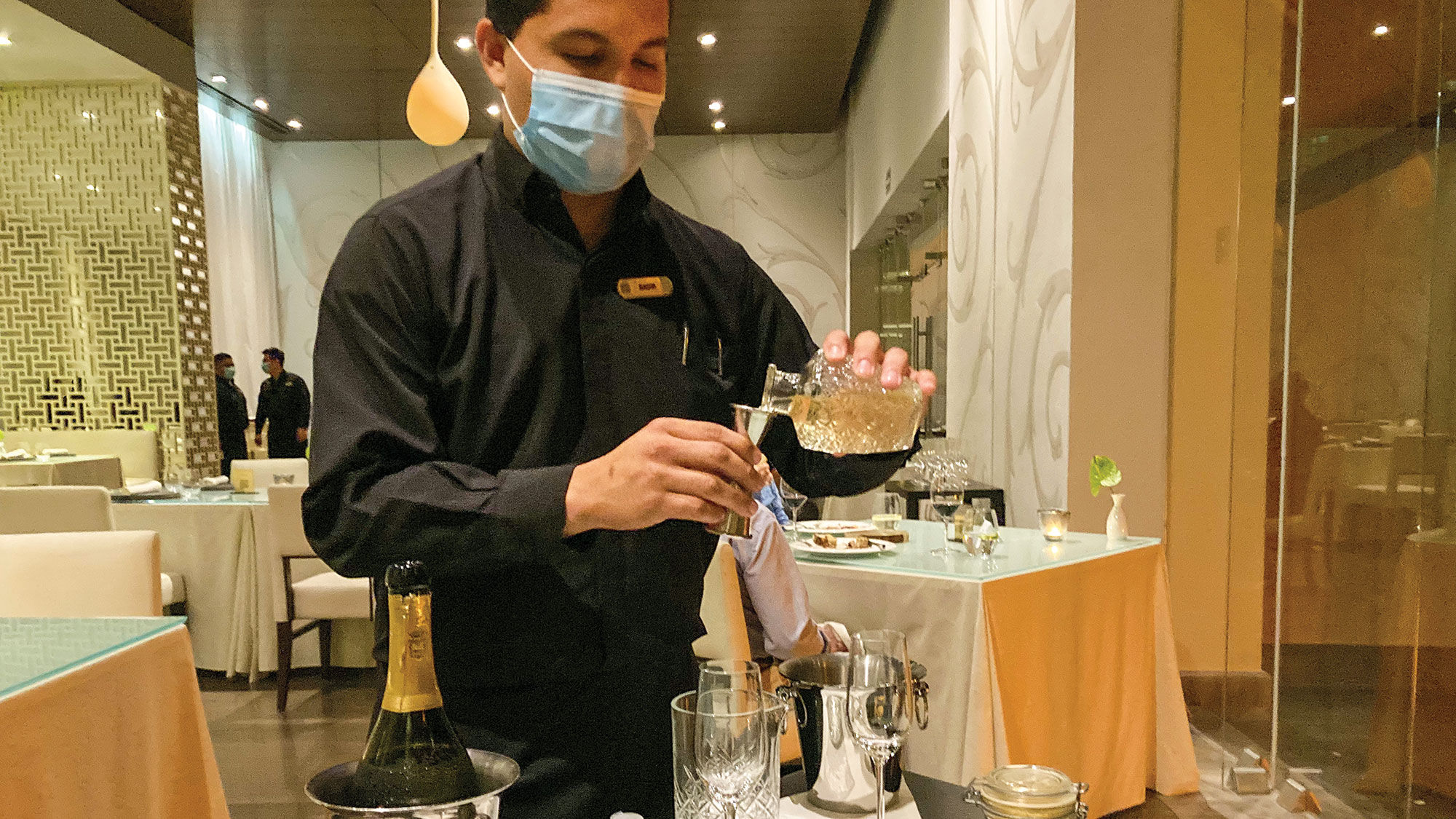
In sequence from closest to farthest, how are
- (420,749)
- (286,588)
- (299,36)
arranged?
(420,749), (286,588), (299,36)

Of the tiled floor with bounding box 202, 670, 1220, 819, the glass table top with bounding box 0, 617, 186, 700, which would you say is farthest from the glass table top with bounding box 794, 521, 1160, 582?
the glass table top with bounding box 0, 617, 186, 700

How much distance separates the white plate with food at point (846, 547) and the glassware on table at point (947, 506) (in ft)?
0.47

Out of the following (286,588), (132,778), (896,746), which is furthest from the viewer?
(286,588)

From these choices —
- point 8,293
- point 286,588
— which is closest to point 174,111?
point 8,293

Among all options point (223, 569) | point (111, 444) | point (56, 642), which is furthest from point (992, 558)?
point (111, 444)

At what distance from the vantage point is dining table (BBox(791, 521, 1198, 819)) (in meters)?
2.33

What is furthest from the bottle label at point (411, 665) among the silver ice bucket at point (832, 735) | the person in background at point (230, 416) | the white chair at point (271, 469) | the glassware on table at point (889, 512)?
the person in background at point (230, 416)

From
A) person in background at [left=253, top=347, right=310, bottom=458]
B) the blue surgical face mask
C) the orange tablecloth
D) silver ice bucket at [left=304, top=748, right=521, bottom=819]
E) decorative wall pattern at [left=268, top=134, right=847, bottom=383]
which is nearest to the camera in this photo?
silver ice bucket at [left=304, top=748, right=521, bottom=819]

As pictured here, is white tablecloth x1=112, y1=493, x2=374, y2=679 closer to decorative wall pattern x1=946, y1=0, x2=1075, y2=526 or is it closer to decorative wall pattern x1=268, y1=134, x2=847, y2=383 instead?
decorative wall pattern x1=946, y1=0, x2=1075, y2=526

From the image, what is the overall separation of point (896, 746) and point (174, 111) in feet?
25.0

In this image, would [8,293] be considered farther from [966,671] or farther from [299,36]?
[966,671]

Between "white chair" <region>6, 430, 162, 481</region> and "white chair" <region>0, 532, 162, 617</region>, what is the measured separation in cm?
441

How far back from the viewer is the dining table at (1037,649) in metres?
2.33

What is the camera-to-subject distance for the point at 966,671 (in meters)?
2.35
